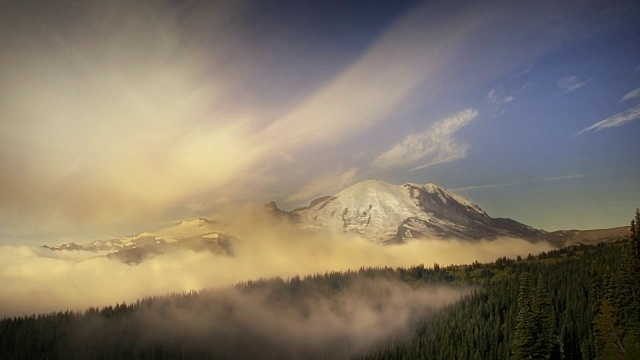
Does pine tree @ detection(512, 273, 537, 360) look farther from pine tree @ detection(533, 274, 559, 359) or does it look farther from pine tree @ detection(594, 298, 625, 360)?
pine tree @ detection(594, 298, 625, 360)

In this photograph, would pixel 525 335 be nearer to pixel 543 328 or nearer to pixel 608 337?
pixel 543 328

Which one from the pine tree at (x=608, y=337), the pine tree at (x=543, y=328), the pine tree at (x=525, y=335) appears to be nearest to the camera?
the pine tree at (x=525, y=335)

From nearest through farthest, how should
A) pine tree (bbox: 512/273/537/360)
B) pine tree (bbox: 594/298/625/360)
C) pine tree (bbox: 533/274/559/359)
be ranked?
pine tree (bbox: 512/273/537/360) → pine tree (bbox: 533/274/559/359) → pine tree (bbox: 594/298/625/360)

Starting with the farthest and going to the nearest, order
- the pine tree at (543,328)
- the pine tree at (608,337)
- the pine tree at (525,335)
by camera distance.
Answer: the pine tree at (608,337) < the pine tree at (543,328) < the pine tree at (525,335)

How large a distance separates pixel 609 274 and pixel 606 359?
27785 mm

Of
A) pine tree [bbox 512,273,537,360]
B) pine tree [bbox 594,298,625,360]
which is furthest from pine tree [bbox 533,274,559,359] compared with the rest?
pine tree [bbox 594,298,625,360]

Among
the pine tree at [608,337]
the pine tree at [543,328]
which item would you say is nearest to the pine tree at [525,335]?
the pine tree at [543,328]

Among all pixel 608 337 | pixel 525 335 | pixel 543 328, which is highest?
pixel 525 335

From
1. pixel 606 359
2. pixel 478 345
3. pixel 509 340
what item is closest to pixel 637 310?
pixel 606 359

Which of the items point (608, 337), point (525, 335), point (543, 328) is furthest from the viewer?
point (543, 328)

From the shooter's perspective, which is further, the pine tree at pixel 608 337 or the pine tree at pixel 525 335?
the pine tree at pixel 608 337

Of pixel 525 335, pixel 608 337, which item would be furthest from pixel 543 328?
pixel 525 335

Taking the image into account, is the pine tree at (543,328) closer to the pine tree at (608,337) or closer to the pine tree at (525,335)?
the pine tree at (525,335)

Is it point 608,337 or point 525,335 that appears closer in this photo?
point 525,335
